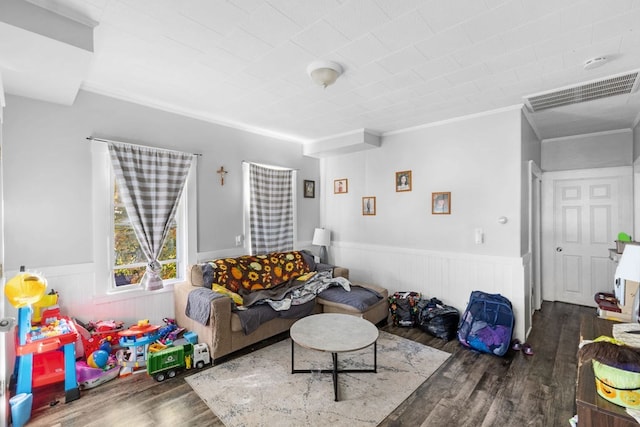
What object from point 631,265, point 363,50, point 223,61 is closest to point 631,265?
point 631,265

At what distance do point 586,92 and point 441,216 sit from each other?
6.14ft

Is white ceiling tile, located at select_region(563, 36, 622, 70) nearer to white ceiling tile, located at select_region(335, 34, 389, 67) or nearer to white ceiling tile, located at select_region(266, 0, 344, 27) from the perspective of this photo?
white ceiling tile, located at select_region(335, 34, 389, 67)

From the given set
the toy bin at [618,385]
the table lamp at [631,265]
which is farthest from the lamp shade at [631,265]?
the toy bin at [618,385]

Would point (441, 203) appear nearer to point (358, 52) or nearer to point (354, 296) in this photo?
point (354, 296)

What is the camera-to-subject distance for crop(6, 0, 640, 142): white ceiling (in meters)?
1.76

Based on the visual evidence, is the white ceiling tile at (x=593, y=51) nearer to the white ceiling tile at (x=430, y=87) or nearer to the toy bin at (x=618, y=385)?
the white ceiling tile at (x=430, y=87)

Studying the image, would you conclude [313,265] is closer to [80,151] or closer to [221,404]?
[221,404]

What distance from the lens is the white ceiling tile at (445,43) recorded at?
1994 mm

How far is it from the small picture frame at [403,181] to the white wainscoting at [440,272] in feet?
2.88

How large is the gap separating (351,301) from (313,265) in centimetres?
107

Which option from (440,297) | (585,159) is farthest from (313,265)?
(585,159)

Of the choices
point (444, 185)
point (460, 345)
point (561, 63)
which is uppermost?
point (561, 63)

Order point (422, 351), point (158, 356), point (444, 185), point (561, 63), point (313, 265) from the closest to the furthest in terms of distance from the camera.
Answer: point (561, 63)
point (158, 356)
point (422, 351)
point (444, 185)
point (313, 265)

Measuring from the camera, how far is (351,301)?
139 inches
